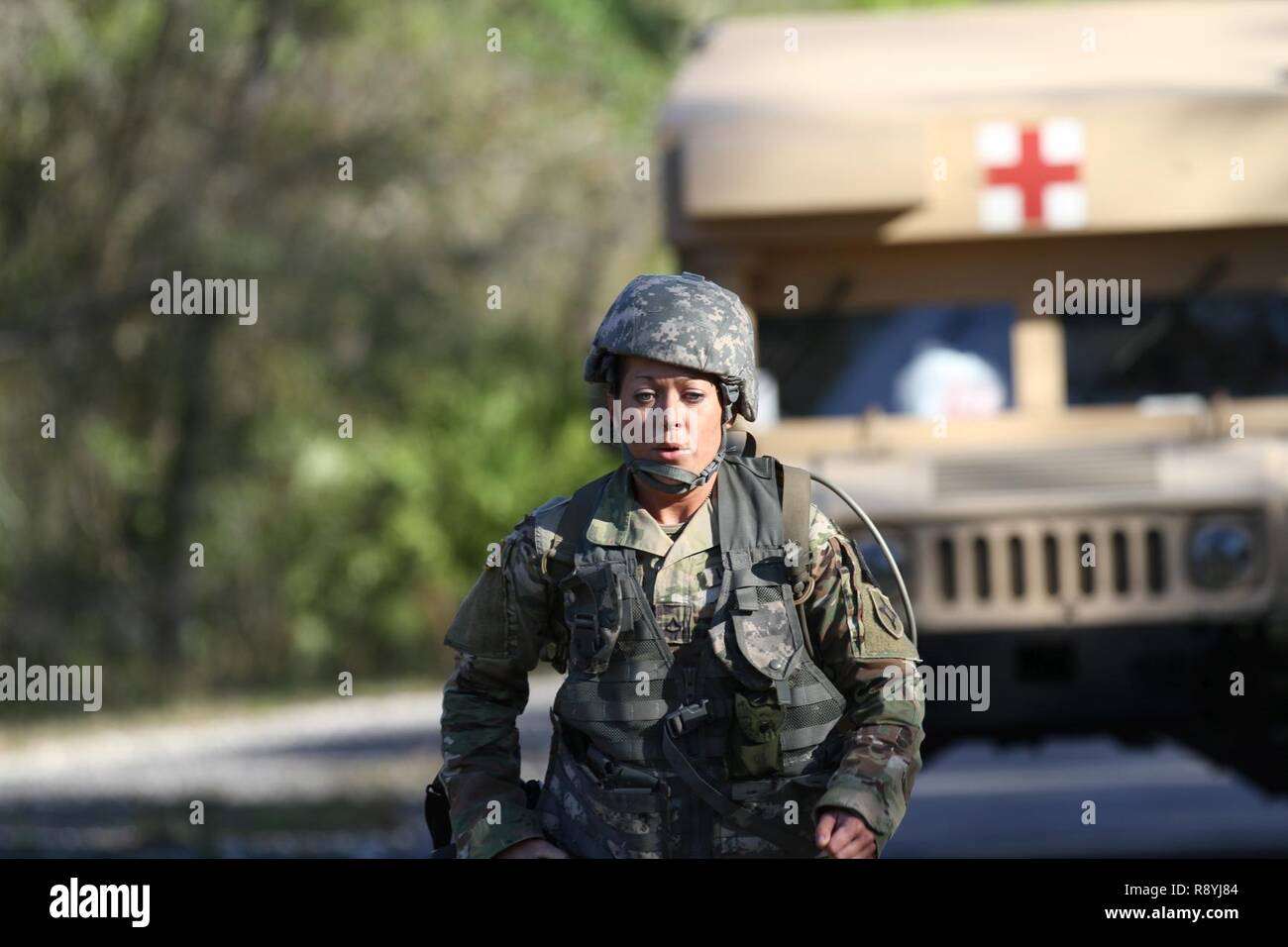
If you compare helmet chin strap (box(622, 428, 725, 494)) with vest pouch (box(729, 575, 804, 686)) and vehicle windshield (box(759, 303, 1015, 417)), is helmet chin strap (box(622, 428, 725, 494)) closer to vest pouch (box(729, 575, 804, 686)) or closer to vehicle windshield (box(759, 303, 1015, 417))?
vest pouch (box(729, 575, 804, 686))

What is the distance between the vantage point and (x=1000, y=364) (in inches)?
275

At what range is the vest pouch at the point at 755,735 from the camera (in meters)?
2.93

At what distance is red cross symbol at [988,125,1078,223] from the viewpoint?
6.89m

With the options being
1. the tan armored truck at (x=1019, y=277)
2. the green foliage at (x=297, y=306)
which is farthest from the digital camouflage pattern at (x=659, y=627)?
the green foliage at (x=297, y=306)

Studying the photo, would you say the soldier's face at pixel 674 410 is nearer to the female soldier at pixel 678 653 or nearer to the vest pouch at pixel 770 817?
the female soldier at pixel 678 653

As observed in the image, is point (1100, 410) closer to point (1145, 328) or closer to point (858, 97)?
point (1145, 328)

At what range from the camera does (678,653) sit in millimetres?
3010

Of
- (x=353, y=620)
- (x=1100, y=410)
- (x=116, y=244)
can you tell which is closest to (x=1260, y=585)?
(x=1100, y=410)

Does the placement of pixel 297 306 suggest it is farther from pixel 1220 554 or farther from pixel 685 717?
pixel 685 717

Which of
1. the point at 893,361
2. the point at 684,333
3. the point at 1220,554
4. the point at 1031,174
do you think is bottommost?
the point at 1220,554

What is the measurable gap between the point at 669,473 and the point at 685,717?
0.32 metres

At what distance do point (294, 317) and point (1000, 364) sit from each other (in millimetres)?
10797

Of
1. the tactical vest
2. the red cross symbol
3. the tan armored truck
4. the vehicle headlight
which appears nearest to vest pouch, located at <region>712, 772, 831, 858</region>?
the tactical vest

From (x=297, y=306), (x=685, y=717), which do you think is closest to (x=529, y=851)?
(x=685, y=717)
